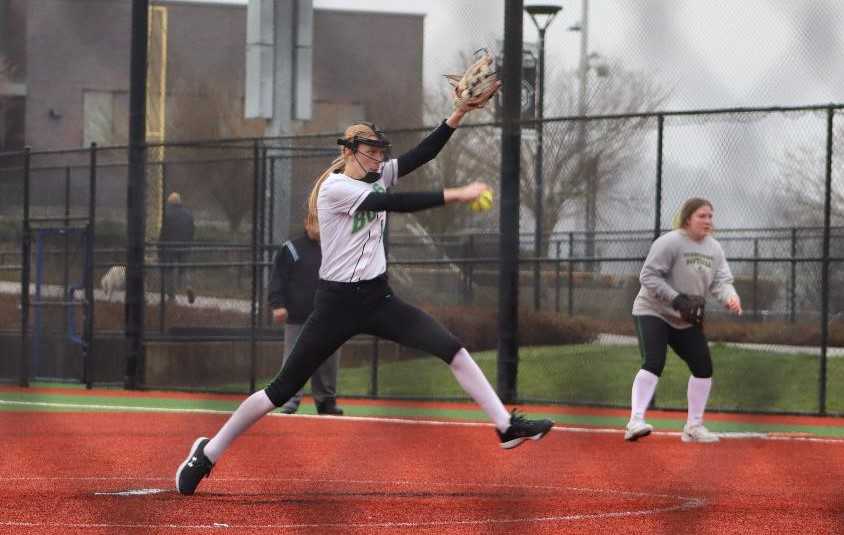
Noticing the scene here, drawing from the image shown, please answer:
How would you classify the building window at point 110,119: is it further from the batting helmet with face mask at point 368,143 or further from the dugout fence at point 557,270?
the batting helmet with face mask at point 368,143

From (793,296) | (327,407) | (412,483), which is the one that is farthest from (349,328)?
(793,296)

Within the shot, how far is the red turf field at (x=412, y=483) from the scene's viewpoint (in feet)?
21.0

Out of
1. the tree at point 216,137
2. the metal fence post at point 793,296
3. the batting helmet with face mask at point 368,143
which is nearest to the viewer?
the batting helmet with face mask at point 368,143

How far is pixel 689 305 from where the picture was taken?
33.3ft

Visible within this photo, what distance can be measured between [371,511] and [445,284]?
14164 millimetres

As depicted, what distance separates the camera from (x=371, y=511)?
6727 millimetres

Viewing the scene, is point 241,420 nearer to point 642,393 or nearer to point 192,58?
point 642,393

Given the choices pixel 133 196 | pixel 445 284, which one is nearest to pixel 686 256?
pixel 133 196

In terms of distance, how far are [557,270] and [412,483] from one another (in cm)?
1185

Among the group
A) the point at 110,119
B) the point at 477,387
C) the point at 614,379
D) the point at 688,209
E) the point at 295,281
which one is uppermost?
the point at 110,119

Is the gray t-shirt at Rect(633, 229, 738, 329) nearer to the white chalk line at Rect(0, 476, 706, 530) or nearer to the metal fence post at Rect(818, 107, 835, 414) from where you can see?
the white chalk line at Rect(0, 476, 706, 530)

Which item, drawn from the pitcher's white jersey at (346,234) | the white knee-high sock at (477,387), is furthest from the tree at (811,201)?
the pitcher's white jersey at (346,234)

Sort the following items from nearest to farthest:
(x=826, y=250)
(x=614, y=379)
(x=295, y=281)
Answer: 1. (x=295, y=281)
2. (x=826, y=250)
3. (x=614, y=379)

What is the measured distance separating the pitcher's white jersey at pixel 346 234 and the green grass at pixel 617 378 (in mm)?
7894
